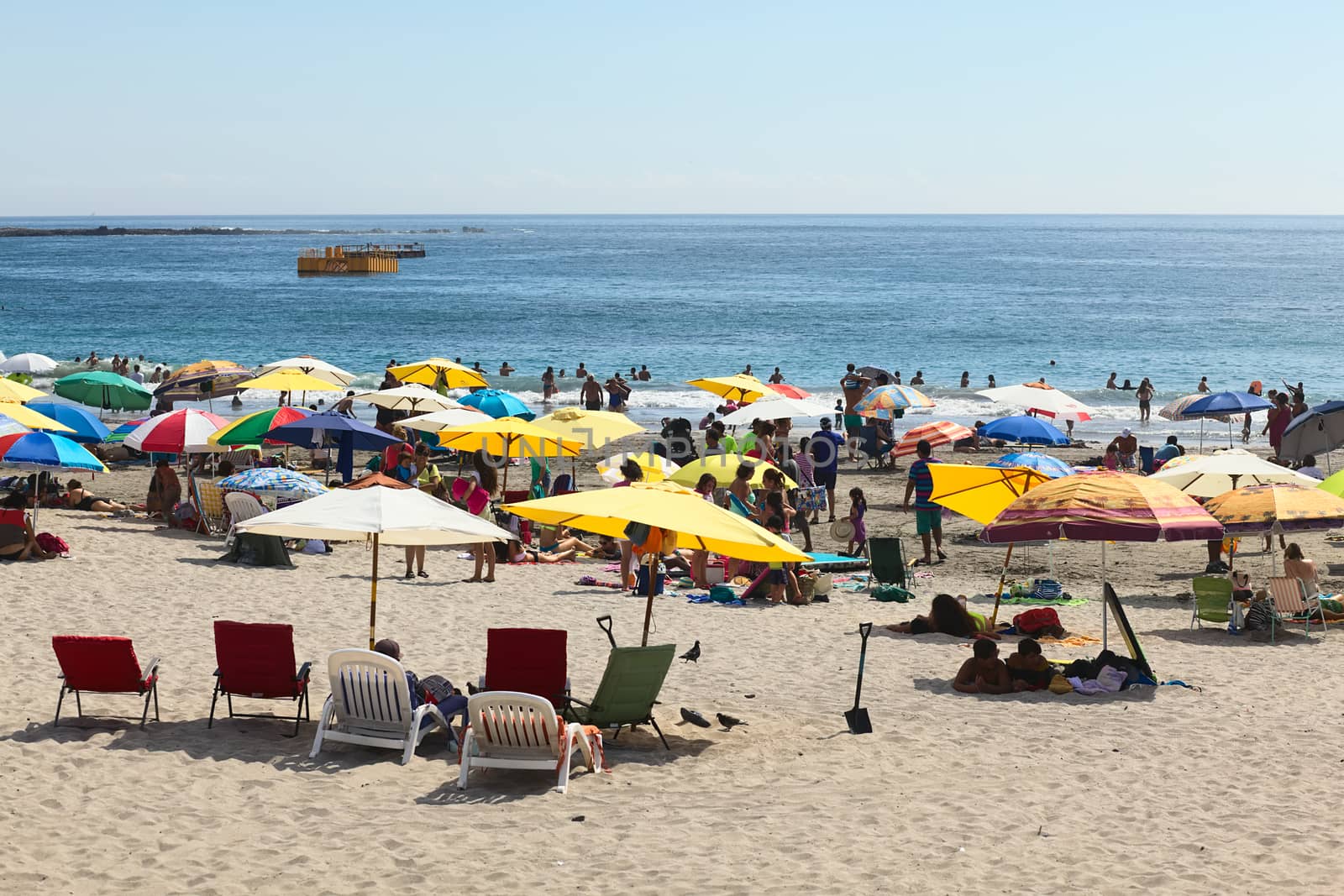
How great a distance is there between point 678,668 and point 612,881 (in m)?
4.17

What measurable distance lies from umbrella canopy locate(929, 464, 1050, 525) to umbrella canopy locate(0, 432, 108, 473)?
27.4 ft

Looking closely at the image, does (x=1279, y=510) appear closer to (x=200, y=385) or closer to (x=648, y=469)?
(x=648, y=469)

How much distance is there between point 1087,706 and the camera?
916 centimetres

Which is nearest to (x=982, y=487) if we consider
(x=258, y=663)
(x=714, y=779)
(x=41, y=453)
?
(x=714, y=779)

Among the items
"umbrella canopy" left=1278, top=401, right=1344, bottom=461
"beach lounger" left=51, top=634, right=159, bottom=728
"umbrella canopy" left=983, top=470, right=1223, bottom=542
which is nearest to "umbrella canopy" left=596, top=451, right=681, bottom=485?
"umbrella canopy" left=983, top=470, right=1223, bottom=542

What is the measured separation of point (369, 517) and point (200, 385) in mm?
18610

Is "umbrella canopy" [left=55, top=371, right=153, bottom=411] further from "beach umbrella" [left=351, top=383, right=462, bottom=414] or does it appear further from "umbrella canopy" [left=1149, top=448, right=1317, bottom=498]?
"umbrella canopy" [left=1149, top=448, right=1317, bottom=498]

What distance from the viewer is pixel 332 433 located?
16719mm

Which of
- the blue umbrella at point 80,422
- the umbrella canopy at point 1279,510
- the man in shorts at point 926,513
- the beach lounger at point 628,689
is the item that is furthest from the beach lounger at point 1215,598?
the blue umbrella at point 80,422

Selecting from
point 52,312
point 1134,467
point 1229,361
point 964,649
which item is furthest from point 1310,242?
point 964,649

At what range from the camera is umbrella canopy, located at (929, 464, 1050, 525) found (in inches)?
479

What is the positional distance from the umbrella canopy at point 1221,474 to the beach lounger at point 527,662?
842cm

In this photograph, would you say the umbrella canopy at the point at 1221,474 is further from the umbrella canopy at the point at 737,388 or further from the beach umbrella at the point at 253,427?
the beach umbrella at the point at 253,427

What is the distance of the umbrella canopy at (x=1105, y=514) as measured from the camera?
368 inches
